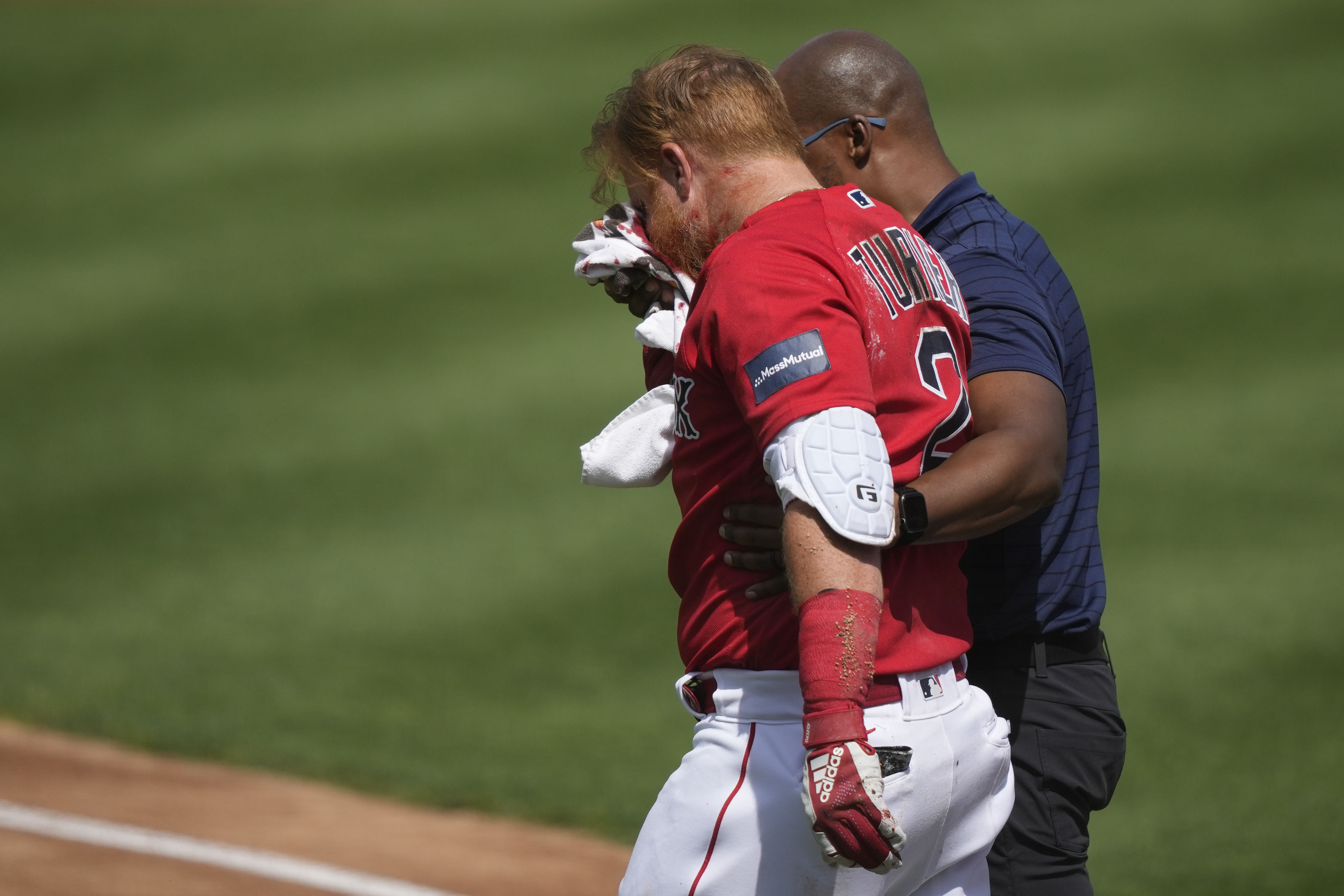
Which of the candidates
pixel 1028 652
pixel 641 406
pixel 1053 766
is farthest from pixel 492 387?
pixel 641 406

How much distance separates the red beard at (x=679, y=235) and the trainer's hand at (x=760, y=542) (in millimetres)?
489

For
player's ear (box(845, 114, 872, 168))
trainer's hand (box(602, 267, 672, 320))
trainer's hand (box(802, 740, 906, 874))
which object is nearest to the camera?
trainer's hand (box(802, 740, 906, 874))

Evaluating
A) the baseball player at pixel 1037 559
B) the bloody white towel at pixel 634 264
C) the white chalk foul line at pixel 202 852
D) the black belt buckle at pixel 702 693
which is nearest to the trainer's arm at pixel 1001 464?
the baseball player at pixel 1037 559

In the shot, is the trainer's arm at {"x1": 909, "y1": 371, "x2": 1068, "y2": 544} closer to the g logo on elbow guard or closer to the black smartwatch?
the black smartwatch

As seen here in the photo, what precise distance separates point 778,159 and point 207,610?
20.5 ft

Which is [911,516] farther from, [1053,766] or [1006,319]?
[1053,766]

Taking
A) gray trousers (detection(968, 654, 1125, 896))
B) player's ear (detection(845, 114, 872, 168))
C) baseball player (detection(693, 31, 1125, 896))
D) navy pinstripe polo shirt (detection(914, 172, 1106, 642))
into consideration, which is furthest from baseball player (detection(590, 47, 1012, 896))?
player's ear (detection(845, 114, 872, 168))

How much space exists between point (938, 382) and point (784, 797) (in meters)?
0.82

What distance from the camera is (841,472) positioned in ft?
7.27

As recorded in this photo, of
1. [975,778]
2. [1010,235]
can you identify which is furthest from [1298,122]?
[975,778]

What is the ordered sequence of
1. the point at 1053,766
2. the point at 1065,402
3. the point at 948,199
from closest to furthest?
the point at 1065,402, the point at 1053,766, the point at 948,199

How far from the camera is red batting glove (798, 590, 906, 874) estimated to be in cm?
218

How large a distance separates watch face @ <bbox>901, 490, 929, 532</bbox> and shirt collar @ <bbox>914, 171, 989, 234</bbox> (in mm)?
1237

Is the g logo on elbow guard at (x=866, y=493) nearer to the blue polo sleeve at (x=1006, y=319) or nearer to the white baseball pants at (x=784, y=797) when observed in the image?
the white baseball pants at (x=784, y=797)
